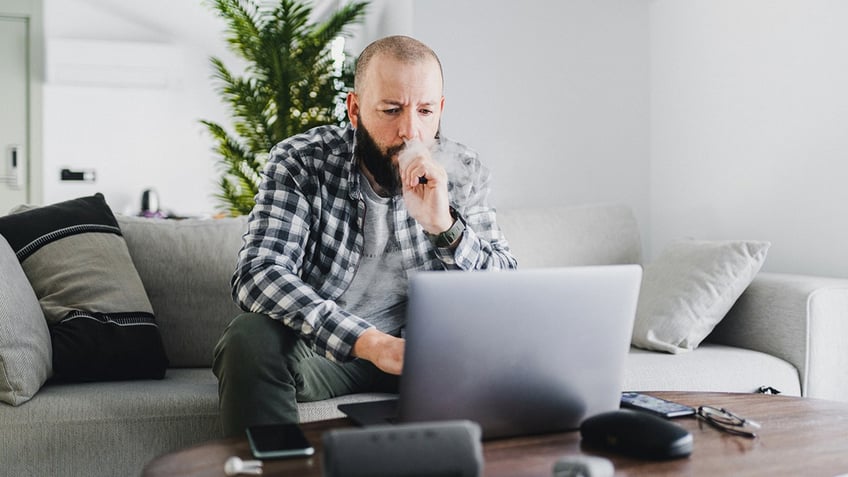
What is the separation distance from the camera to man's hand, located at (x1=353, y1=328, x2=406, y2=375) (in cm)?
123

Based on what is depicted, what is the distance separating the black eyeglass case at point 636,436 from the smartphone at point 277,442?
14.3 inches

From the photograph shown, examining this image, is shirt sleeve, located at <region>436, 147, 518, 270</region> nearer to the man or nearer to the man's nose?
the man

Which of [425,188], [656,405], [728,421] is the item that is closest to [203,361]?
[425,188]

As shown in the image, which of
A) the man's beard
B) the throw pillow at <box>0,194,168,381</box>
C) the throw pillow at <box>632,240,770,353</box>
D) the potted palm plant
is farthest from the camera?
the potted palm plant

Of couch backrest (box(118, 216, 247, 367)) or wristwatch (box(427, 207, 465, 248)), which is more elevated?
wristwatch (box(427, 207, 465, 248))

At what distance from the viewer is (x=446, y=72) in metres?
3.05

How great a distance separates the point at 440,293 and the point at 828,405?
A: 2.61ft

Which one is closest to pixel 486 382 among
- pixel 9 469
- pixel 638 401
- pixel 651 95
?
pixel 638 401

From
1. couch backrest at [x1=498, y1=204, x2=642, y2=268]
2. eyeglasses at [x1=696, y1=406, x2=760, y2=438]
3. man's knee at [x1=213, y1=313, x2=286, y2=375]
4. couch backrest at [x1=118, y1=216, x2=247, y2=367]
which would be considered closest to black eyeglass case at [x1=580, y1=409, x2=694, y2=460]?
eyeglasses at [x1=696, y1=406, x2=760, y2=438]

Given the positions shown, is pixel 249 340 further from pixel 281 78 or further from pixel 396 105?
pixel 281 78

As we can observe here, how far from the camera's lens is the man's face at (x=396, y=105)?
1613 millimetres

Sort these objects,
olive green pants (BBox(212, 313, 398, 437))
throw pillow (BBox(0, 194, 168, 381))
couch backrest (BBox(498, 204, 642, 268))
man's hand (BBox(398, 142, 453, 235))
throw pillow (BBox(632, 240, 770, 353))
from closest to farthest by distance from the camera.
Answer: olive green pants (BBox(212, 313, 398, 437)) → man's hand (BBox(398, 142, 453, 235)) → throw pillow (BBox(0, 194, 168, 381)) → throw pillow (BBox(632, 240, 770, 353)) → couch backrest (BBox(498, 204, 642, 268))

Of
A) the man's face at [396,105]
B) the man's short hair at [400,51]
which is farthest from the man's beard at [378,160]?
the man's short hair at [400,51]

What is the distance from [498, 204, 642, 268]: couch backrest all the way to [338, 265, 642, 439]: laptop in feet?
5.00
